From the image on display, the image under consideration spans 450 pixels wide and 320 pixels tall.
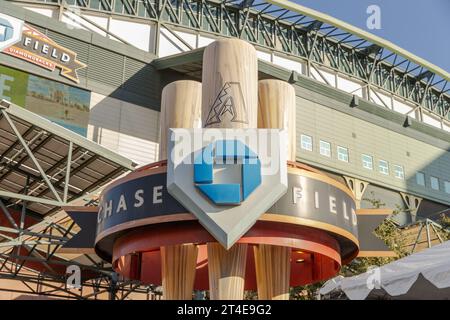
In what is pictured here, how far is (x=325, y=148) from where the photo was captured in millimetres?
44844

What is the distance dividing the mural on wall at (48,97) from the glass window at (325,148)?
17711 millimetres

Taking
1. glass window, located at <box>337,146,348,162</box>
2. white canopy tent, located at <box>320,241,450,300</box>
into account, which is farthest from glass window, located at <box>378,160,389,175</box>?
white canopy tent, located at <box>320,241,450,300</box>

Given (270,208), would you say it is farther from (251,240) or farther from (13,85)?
(13,85)

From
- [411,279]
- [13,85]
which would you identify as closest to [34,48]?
[13,85]

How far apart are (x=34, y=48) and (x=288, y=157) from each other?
23.8m

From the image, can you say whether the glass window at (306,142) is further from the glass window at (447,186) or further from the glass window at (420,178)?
the glass window at (447,186)

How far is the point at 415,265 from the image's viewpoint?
1384 cm

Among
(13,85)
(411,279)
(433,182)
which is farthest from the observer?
(433,182)

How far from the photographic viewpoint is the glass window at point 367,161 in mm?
47344

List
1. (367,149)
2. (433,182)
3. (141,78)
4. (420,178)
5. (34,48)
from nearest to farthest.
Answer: (34,48) < (141,78) < (367,149) < (420,178) < (433,182)

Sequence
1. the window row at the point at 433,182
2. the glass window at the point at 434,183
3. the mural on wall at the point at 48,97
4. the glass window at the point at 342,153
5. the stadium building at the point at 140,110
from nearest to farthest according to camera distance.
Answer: the stadium building at the point at 140,110 → the mural on wall at the point at 48,97 → the glass window at the point at 342,153 → the window row at the point at 433,182 → the glass window at the point at 434,183

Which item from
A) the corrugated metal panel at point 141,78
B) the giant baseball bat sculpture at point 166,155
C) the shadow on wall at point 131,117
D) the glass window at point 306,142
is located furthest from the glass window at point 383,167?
the giant baseball bat sculpture at point 166,155
